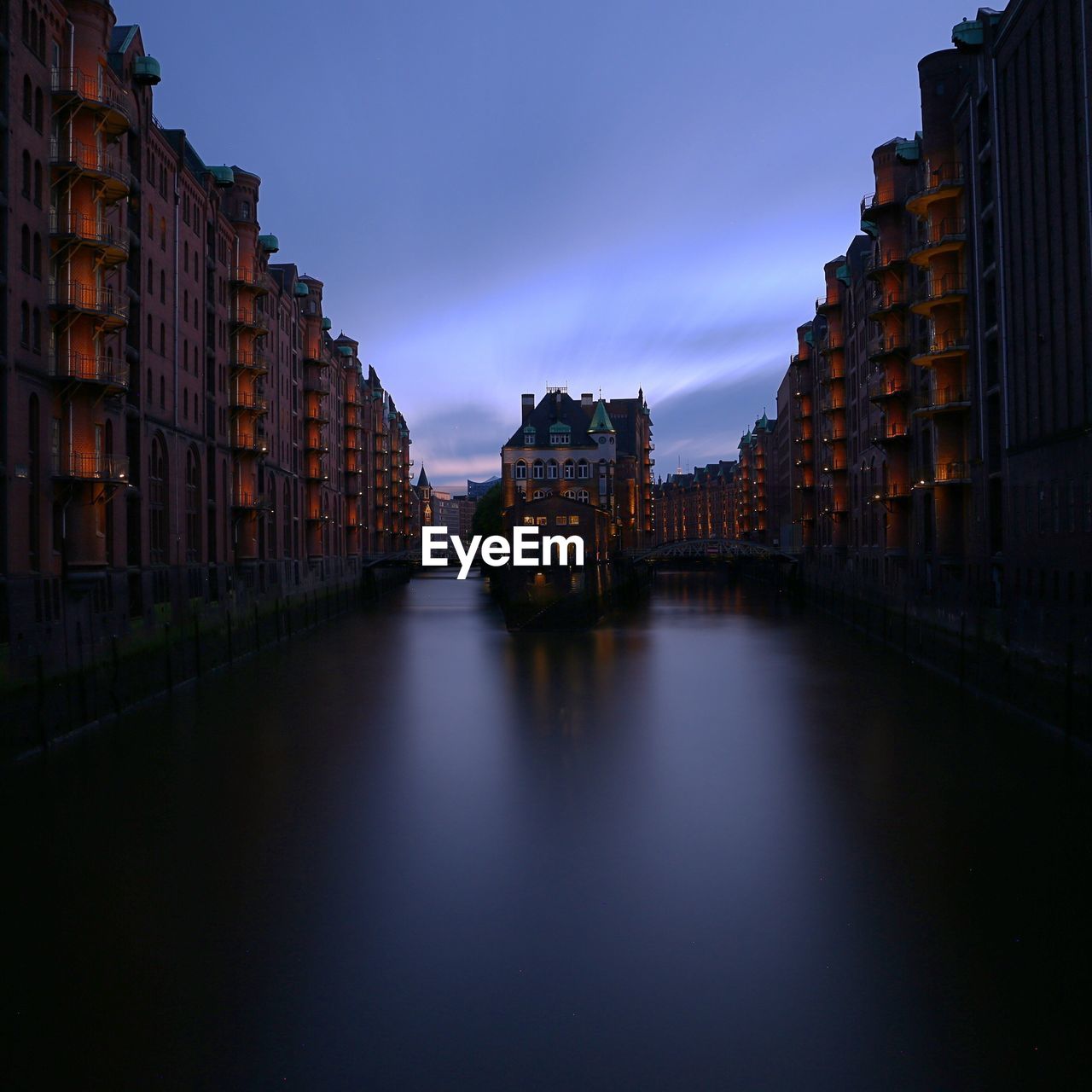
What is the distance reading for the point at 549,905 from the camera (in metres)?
12.4

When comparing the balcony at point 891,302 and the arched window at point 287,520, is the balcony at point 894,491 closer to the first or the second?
the balcony at point 891,302

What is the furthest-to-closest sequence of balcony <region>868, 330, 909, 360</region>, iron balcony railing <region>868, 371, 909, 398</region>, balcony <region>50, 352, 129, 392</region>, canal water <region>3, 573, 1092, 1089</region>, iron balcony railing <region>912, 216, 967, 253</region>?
iron balcony railing <region>868, 371, 909, 398</region>, balcony <region>868, 330, 909, 360</region>, iron balcony railing <region>912, 216, 967, 253</region>, balcony <region>50, 352, 129, 392</region>, canal water <region>3, 573, 1092, 1089</region>

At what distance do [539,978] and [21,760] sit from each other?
14.2 metres

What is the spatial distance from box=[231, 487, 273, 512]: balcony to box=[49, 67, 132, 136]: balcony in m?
25.3

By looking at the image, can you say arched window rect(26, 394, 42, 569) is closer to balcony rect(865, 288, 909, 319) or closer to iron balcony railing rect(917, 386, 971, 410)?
iron balcony railing rect(917, 386, 971, 410)

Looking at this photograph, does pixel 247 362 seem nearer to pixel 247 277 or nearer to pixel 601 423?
pixel 247 277

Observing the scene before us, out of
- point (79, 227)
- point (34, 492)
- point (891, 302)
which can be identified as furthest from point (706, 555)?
point (34, 492)

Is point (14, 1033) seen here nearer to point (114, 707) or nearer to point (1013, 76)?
point (114, 707)

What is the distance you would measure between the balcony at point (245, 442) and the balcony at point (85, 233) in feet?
74.6

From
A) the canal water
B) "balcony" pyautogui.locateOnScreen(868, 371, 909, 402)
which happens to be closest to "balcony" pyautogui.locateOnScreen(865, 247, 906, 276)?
"balcony" pyautogui.locateOnScreen(868, 371, 909, 402)

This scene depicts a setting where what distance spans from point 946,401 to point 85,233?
35.8 metres

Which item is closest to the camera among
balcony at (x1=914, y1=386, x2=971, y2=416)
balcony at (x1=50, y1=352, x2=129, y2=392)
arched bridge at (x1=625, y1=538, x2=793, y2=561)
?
balcony at (x1=50, y1=352, x2=129, y2=392)

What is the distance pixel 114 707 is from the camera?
83.6ft

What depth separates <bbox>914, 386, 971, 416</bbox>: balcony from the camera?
4519 cm
